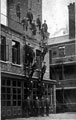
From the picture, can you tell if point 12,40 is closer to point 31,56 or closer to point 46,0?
point 31,56

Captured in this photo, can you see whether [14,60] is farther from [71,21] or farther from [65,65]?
[65,65]

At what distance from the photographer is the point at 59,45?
27.8 m

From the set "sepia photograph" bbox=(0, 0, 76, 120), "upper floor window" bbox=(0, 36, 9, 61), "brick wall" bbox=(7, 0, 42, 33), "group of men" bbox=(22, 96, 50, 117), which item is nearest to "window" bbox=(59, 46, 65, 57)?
"sepia photograph" bbox=(0, 0, 76, 120)

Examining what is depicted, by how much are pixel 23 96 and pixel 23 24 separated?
14.0 feet

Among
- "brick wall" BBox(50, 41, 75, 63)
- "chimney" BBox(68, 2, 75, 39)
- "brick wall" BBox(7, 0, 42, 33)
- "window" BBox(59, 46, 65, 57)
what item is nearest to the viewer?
"brick wall" BBox(7, 0, 42, 33)

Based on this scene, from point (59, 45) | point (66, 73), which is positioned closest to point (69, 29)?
point (59, 45)

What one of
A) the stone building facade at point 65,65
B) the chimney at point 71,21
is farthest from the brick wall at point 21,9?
the stone building facade at point 65,65

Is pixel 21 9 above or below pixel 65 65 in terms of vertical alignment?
above

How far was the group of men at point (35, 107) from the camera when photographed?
49.2ft

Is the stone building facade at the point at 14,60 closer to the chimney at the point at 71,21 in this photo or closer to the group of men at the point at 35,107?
the group of men at the point at 35,107

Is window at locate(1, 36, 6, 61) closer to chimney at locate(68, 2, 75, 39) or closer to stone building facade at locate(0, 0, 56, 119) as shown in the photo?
stone building facade at locate(0, 0, 56, 119)

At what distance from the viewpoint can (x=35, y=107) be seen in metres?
15.7

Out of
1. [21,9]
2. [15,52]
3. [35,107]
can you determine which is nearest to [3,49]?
[15,52]

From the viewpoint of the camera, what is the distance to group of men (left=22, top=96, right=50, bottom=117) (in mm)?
14984
